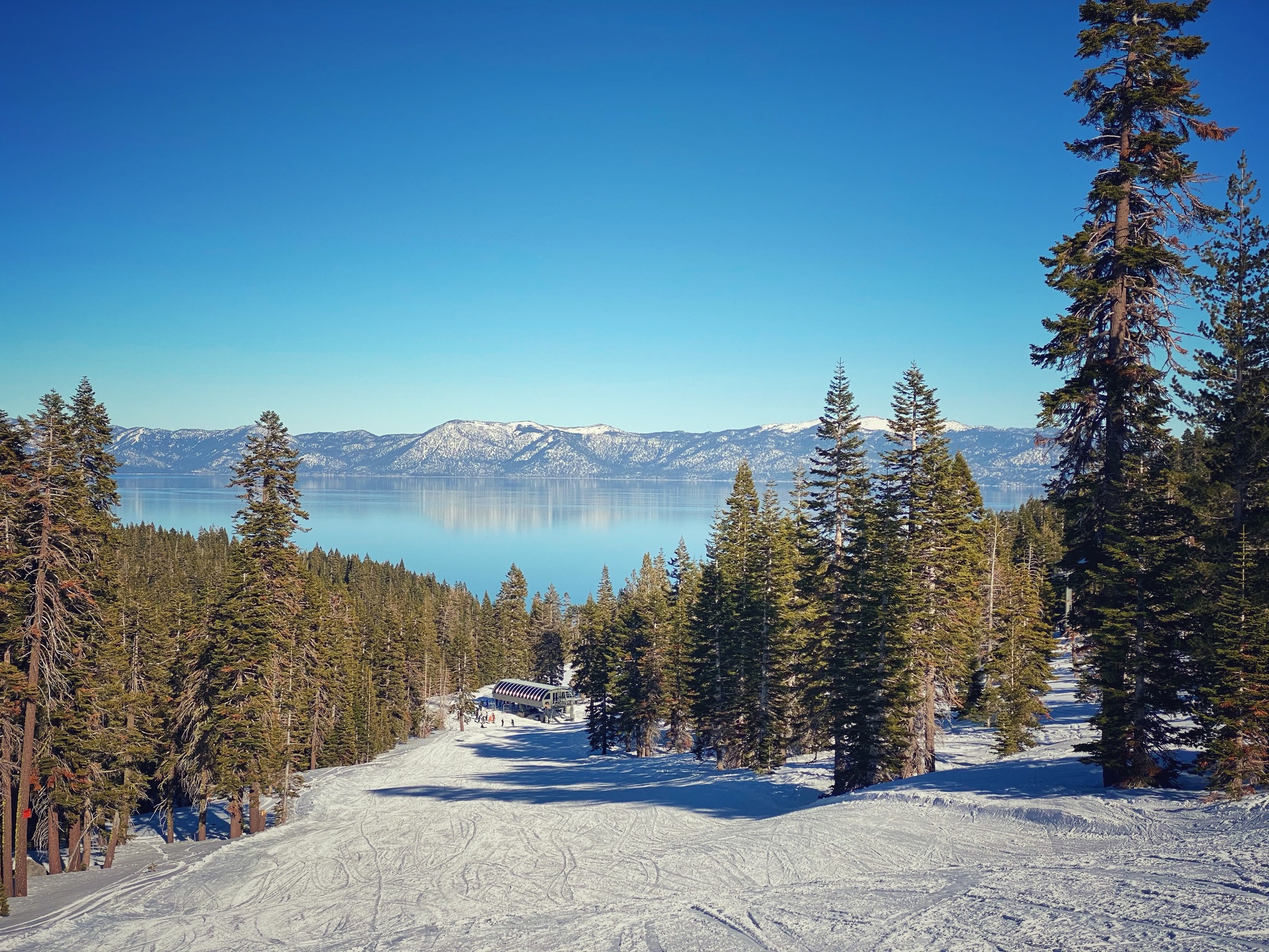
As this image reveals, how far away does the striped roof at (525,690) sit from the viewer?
8094 centimetres

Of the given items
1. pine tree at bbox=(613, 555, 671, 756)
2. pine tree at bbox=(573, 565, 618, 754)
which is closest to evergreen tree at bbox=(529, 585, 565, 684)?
pine tree at bbox=(573, 565, 618, 754)

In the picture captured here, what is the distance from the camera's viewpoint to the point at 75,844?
25.8 m

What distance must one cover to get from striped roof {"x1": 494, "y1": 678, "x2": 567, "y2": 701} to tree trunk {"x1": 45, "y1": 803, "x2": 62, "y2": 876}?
56.7 m

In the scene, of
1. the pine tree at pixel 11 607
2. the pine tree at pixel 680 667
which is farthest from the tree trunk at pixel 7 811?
the pine tree at pixel 680 667

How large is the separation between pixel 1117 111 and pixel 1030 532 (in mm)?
55798

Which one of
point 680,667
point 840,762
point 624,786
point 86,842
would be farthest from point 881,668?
point 86,842

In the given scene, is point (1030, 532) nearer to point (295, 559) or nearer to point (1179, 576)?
point (1179, 576)

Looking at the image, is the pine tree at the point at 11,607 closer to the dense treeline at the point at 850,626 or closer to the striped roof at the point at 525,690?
the dense treeline at the point at 850,626

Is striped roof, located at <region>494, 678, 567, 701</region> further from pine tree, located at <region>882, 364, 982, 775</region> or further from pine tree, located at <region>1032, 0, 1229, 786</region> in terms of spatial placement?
pine tree, located at <region>1032, 0, 1229, 786</region>

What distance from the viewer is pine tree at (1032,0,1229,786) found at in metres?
16.8

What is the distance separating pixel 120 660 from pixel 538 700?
185ft

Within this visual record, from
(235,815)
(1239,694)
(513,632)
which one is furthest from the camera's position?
(513,632)

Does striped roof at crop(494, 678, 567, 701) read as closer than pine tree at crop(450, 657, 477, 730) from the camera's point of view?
No

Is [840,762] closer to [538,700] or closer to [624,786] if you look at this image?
[624,786]
